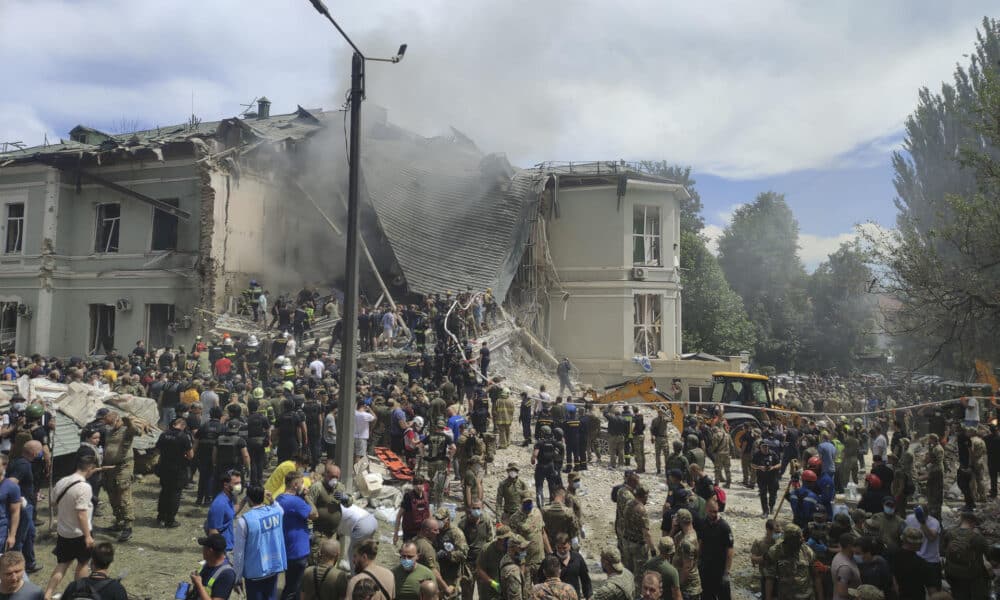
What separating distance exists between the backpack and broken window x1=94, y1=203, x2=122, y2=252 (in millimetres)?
22959

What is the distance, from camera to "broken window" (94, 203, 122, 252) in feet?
78.6

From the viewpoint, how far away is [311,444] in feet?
37.0

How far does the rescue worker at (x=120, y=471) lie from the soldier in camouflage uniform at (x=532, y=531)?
5.18 m

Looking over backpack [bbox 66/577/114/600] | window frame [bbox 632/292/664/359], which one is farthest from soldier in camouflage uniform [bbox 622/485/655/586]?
window frame [bbox 632/292/664/359]

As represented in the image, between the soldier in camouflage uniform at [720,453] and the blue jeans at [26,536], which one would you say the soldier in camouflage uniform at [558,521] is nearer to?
the blue jeans at [26,536]

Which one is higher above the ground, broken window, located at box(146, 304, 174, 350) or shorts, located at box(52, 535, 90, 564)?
broken window, located at box(146, 304, 174, 350)

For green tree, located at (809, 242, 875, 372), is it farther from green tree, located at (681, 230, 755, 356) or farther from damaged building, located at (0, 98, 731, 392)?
damaged building, located at (0, 98, 731, 392)

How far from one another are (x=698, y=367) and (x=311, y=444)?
54.8 feet

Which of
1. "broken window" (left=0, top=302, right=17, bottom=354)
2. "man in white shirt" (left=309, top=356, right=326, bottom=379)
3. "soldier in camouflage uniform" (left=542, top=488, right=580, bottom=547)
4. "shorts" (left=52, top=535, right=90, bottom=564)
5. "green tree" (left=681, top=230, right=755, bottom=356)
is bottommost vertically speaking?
"shorts" (left=52, top=535, right=90, bottom=564)

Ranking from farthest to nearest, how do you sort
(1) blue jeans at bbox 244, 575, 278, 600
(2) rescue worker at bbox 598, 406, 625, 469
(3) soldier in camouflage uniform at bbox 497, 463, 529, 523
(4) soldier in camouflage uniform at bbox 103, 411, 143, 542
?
(2) rescue worker at bbox 598, 406, 625, 469, (4) soldier in camouflage uniform at bbox 103, 411, 143, 542, (3) soldier in camouflage uniform at bbox 497, 463, 529, 523, (1) blue jeans at bbox 244, 575, 278, 600

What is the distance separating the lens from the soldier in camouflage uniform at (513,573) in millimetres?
5492

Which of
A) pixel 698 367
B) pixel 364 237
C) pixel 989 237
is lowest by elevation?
pixel 698 367

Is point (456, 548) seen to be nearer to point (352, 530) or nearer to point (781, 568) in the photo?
point (352, 530)

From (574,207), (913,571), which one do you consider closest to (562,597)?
(913,571)
